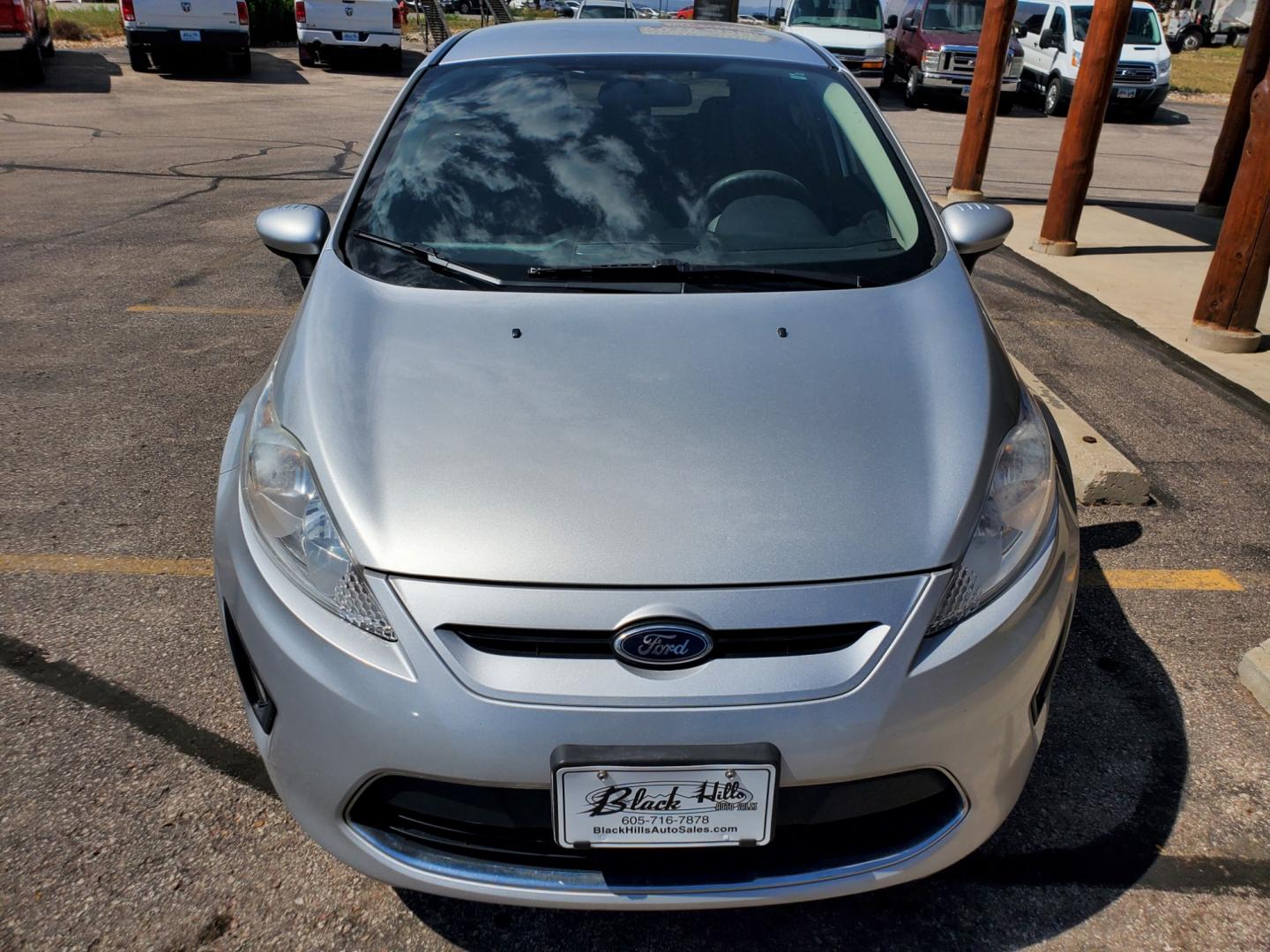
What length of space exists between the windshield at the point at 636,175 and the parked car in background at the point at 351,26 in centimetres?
1761

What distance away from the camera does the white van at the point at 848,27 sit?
18469 mm

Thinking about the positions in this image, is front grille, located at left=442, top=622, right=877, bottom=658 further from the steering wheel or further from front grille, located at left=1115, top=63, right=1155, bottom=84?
front grille, located at left=1115, top=63, right=1155, bottom=84

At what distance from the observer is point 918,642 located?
1826 mm

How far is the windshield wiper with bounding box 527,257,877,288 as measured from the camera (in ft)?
8.52

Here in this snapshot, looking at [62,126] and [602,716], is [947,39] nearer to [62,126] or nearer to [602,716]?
[62,126]

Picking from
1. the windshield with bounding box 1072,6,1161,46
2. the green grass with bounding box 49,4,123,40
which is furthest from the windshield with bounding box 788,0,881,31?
the green grass with bounding box 49,4,123,40

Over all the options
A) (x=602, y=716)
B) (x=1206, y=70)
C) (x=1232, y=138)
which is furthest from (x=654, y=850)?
(x=1206, y=70)

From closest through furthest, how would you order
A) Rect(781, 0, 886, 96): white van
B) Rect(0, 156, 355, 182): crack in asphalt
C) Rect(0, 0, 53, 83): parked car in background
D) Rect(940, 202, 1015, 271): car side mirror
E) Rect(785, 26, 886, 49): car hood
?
Rect(940, 202, 1015, 271): car side mirror < Rect(0, 156, 355, 182): crack in asphalt < Rect(0, 0, 53, 83): parked car in background < Rect(785, 26, 886, 49): car hood < Rect(781, 0, 886, 96): white van

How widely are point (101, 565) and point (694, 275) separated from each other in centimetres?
218

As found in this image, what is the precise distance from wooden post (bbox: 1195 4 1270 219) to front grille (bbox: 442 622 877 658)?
10.3 m

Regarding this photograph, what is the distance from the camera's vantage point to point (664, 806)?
1.78m

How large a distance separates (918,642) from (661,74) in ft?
6.91

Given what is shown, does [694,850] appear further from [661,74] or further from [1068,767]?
[661,74]

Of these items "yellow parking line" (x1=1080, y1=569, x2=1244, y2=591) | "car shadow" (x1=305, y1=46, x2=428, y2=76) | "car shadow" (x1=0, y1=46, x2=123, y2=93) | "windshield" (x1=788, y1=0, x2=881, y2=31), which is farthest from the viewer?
"car shadow" (x1=305, y1=46, x2=428, y2=76)
